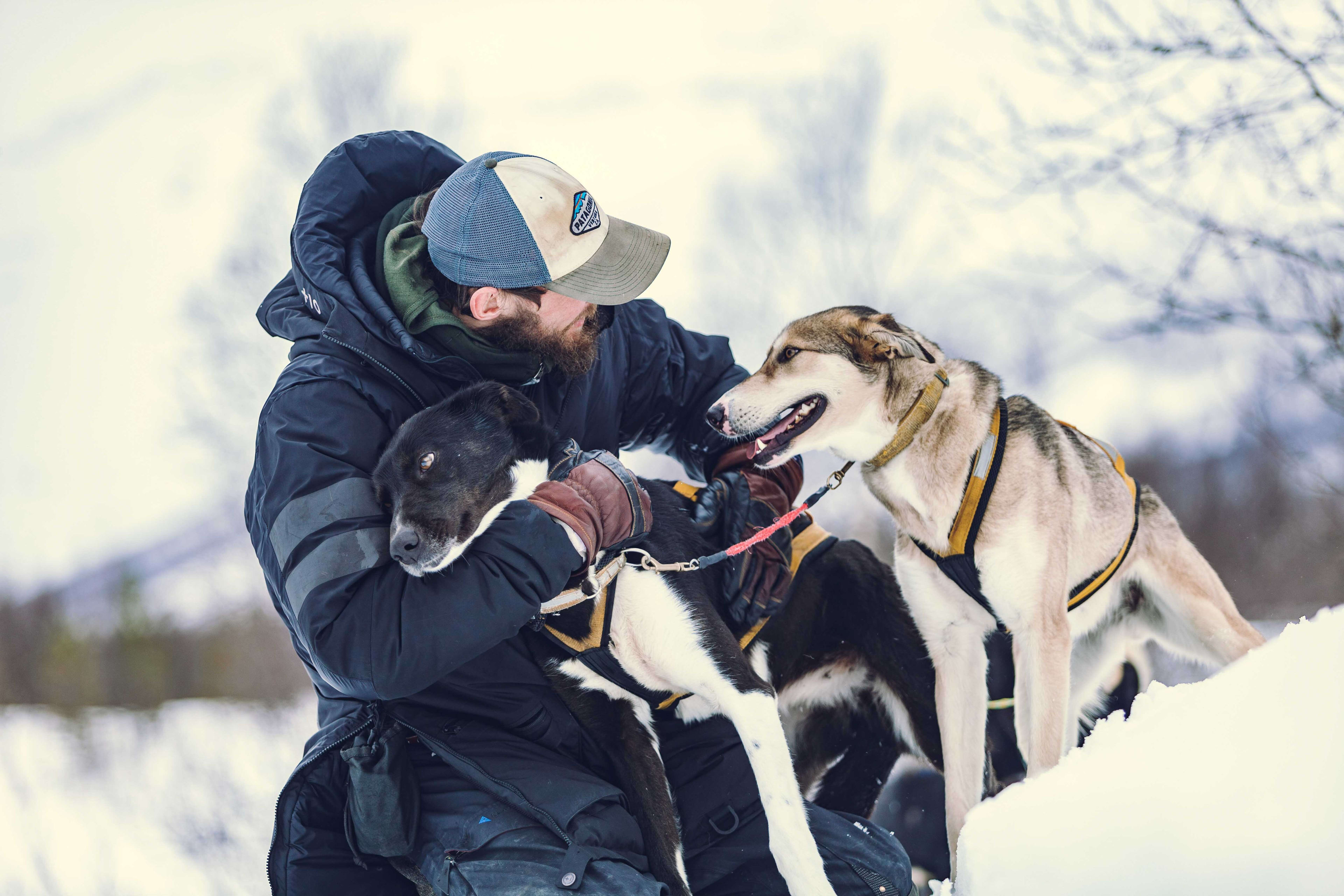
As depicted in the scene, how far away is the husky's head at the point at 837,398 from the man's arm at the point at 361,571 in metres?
0.68

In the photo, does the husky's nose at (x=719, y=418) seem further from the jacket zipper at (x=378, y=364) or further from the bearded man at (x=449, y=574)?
the jacket zipper at (x=378, y=364)

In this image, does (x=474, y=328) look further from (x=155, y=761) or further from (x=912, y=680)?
(x=155, y=761)

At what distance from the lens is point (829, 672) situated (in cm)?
244

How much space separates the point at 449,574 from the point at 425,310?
0.59 m

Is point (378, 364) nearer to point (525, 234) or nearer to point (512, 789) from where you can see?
point (525, 234)

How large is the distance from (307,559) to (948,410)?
1.51 m

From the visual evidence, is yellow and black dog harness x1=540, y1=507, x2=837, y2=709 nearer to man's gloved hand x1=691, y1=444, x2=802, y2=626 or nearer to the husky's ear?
man's gloved hand x1=691, y1=444, x2=802, y2=626

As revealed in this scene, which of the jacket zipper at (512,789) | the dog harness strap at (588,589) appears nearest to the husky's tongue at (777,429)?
the dog harness strap at (588,589)

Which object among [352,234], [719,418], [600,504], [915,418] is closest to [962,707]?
[915,418]

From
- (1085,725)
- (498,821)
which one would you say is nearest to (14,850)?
(498,821)

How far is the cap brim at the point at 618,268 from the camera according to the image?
204cm

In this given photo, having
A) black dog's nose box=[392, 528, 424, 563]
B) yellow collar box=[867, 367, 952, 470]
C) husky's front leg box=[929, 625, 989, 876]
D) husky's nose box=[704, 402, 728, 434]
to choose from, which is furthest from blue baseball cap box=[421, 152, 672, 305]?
husky's front leg box=[929, 625, 989, 876]

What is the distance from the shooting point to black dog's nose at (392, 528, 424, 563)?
1683 millimetres

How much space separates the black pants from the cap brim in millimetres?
1090
